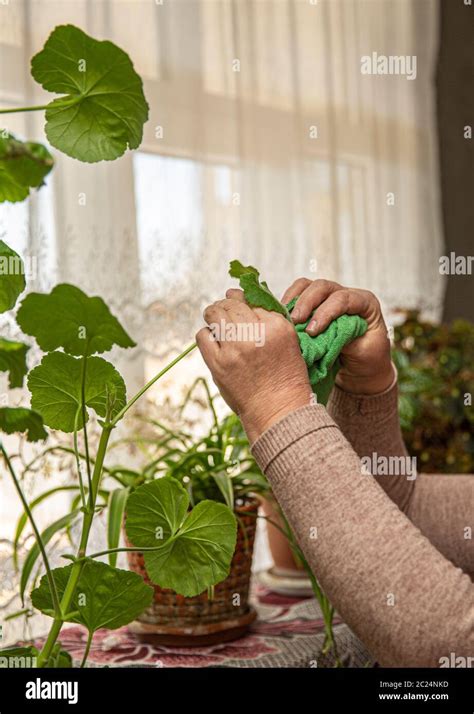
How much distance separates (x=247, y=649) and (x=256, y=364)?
524 millimetres

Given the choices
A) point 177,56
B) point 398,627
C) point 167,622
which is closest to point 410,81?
point 177,56

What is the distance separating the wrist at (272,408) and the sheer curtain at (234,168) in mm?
588

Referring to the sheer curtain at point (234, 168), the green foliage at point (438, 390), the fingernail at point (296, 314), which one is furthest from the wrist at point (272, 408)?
the green foliage at point (438, 390)

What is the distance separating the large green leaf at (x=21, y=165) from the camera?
0.52 meters

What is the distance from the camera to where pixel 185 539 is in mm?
686

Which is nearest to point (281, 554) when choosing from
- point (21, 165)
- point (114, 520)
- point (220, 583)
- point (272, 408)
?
point (220, 583)

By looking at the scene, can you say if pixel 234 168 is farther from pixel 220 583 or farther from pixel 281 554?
pixel 220 583

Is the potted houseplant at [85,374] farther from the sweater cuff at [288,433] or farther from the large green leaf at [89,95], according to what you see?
the sweater cuff at [288,433]

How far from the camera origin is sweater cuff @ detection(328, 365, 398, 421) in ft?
3.70

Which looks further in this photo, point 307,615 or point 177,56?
point 177,56

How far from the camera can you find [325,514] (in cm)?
79

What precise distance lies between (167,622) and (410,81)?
1618 millimetres
